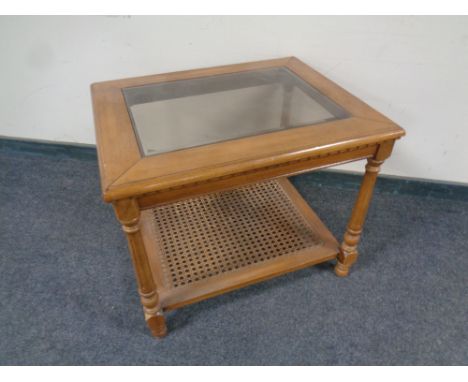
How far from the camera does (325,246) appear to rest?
1100 millimetres

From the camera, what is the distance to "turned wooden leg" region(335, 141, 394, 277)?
2.79ft

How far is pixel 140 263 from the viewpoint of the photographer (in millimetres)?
793

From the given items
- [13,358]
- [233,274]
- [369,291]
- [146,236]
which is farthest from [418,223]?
[13,358]

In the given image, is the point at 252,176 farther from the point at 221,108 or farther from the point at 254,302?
the point at 254,302

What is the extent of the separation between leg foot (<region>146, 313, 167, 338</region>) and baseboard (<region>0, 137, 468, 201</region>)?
86 cm

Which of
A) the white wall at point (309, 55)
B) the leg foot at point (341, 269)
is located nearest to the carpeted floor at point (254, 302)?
the leg foot at point (341, 269)

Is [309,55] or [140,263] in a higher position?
[309,55]

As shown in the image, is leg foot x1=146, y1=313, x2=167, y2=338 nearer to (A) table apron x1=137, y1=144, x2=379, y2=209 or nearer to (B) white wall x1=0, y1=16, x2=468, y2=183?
(A) table apron x1=137, y1=144, x2=379, y2=209

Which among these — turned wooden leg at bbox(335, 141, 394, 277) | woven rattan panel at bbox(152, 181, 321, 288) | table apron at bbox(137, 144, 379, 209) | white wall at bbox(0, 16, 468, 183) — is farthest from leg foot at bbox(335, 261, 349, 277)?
white wall at bbox(0, 16, 468, 183)

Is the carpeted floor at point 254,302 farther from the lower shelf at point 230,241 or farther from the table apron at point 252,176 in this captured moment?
the table apron at point 252,176

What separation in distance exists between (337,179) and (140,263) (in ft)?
3.30

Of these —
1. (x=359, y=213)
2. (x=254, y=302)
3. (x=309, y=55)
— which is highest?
(x=309, y=55)

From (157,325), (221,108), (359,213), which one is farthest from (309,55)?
(157,325)

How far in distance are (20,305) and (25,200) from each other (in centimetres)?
55
